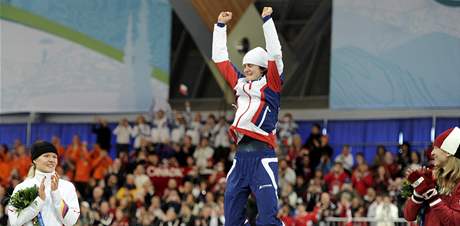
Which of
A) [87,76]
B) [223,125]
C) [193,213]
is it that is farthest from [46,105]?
[193,213]

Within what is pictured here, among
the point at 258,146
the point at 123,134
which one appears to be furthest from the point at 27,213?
the point at 123,134

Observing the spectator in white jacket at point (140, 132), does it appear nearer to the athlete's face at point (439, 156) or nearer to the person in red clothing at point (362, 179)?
the person in red clothing at point (362, 179)

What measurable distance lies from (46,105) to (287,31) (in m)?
6.04

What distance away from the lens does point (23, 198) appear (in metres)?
9.27

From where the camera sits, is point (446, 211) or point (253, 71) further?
point (253, 71)

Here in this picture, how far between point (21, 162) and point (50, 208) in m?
16.8

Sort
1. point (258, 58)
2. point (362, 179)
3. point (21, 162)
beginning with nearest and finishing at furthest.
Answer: point (258, 58)
point (362, 179)
point (21, 162)

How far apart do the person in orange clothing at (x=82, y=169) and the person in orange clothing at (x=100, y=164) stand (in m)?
0.12

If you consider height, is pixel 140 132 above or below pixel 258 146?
above

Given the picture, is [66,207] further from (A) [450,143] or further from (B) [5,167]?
(B) [5,167]

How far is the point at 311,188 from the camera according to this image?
20.4 metres

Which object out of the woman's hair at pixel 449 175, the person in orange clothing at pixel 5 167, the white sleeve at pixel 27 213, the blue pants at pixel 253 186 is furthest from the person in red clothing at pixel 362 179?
the woman's hair at pixel 449 175

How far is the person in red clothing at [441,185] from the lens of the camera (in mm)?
7840

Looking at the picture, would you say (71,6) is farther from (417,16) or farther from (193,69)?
(417,16)
